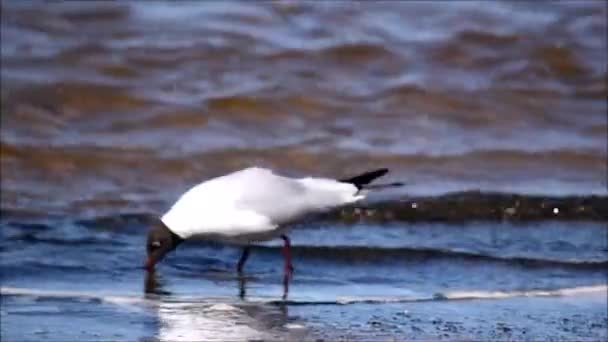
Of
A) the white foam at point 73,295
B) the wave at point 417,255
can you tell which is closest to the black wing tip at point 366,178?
the wave at point 417,255

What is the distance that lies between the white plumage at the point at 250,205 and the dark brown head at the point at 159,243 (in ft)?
0.10

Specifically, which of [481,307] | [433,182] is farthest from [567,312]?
[433,182]

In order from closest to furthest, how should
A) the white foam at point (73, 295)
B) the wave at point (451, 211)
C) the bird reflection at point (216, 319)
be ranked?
the bird reflection at point (216, 319) < the white foam at point (73, 295) < the wave at point (451, 211)

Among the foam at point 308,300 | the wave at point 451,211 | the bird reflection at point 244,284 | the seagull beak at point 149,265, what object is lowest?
the foam at point 308,300

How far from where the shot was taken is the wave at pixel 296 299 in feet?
18.9

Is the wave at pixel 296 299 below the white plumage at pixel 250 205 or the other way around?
below

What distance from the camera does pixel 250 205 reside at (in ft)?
21.3

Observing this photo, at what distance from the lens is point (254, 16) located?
11.2 metres

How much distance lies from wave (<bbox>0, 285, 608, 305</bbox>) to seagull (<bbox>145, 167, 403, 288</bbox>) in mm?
581

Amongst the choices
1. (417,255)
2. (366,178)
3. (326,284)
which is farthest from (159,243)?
(417,255)

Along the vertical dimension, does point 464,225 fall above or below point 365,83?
below

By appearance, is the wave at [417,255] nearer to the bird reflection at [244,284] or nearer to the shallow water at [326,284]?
the shallow water at [326,284]

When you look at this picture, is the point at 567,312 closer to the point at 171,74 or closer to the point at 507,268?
the point at 507,268

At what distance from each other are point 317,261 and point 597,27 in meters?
5.45
